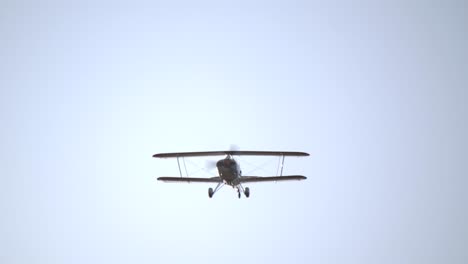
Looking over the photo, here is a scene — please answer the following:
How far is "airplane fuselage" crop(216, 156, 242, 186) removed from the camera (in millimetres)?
44719

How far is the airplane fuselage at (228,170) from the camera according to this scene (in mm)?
44719

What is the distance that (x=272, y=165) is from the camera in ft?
387

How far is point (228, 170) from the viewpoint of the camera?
4469 cm

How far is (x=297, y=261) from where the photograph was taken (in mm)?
165500
